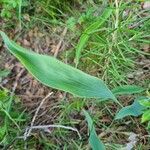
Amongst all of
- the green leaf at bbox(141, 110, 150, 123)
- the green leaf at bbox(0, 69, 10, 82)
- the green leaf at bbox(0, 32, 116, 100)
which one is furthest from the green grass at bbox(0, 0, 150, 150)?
the green leaf at bbox(0, 32, 116, 100)

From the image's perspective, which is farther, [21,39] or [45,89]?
[21,39]

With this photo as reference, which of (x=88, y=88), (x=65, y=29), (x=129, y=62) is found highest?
(x=88, y=88)

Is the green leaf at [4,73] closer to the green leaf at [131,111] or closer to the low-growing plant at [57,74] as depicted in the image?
the green leaf at [131,111]

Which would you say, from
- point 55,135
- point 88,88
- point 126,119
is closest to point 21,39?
point 55,135

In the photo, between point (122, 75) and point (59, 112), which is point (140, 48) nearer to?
point (122, 75)

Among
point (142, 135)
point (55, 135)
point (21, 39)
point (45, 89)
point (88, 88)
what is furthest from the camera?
point (21, 39)

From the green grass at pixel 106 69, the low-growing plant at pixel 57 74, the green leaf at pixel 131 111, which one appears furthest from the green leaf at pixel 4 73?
the low-growing plant at pixel 57 74

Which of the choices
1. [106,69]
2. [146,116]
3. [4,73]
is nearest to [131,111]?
[146,116]
